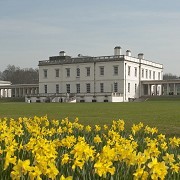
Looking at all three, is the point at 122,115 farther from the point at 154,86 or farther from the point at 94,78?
the point at 154,86

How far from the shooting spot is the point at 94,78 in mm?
71125

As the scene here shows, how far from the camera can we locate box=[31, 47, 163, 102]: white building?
67.2 metres

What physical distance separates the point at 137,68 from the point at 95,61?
8728mm

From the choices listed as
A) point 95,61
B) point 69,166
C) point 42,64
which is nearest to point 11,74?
point 42,64

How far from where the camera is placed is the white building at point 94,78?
67.2 metres

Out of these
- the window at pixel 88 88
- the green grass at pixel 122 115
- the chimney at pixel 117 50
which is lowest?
the green grass at pixel 122 115

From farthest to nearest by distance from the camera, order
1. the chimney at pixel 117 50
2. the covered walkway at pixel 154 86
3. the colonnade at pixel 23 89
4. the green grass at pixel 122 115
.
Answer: the colonnade at pixel 23 89 < the covered walkway at pixel 154 86 < the chimney at pixel 117 50 < the green grass at pixel 122 115

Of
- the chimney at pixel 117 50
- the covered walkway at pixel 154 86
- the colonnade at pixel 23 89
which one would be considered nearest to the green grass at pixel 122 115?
the chimney at pixel 117 50

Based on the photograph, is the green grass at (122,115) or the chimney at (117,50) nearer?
A: the green grass at (122,115)

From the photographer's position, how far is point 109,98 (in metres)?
63.4

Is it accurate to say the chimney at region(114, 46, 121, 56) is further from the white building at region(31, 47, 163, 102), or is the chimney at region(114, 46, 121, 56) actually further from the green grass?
the green grass

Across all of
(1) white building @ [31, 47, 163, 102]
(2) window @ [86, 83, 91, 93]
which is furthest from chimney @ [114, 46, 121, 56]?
(2) window @ [86, 83, 91, 93]

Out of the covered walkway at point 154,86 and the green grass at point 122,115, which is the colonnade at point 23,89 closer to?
the covered walkway at point 154,86

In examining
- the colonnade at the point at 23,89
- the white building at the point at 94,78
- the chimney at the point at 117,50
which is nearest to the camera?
the white building at the point at 94,78
